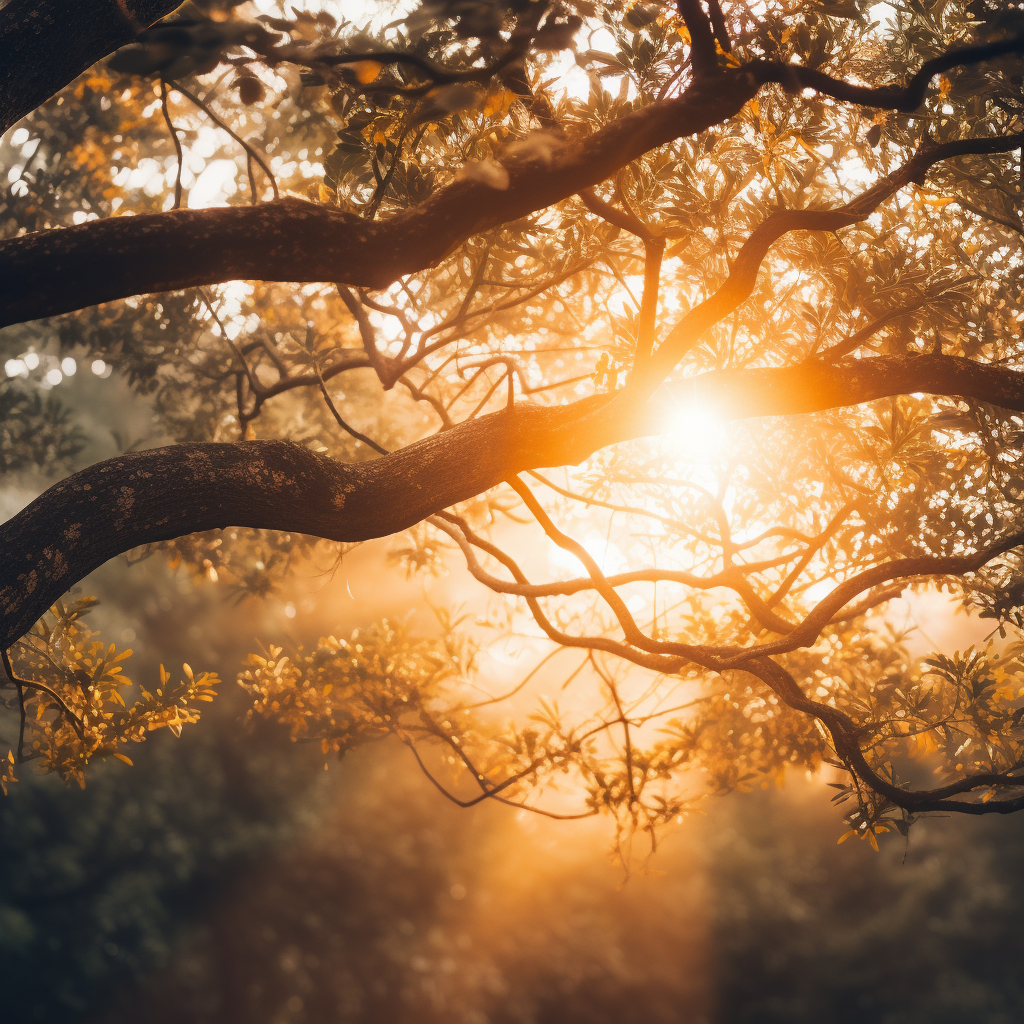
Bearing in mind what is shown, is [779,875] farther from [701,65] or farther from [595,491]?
[701,65]

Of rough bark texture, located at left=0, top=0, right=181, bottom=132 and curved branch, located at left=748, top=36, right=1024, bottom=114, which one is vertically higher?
rough bark texture, located at left=0, top=0, right=181, bottom=132

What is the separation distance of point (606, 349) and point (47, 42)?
85.4 inches

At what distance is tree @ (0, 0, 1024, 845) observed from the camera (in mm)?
1618

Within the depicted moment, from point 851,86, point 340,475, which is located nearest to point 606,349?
point 851,86

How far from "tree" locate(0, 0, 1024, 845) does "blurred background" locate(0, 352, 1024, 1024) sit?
6.04 metres

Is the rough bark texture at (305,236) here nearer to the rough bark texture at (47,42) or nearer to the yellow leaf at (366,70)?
the yellow leaf at (366,70)

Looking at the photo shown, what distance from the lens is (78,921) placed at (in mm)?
9938

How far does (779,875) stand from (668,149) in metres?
11.5

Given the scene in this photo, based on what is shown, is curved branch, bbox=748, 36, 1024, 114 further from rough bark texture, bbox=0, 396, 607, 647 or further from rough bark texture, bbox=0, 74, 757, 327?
rough bark texture, bbox=0, 396, 607, 647

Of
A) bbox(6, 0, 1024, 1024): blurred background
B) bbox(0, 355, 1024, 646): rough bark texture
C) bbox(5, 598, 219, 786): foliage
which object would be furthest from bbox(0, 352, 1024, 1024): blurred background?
bbox(0, 355, 1024, 646): rough bark texture

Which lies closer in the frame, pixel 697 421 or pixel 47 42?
pixel 47 42

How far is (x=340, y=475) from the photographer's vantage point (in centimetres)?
191

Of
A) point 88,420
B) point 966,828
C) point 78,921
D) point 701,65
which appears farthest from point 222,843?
point 701,65

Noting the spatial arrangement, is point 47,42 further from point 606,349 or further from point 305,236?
point 606,349
